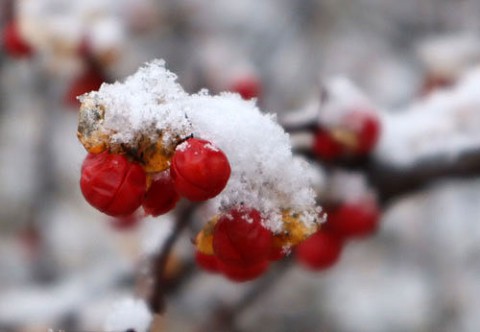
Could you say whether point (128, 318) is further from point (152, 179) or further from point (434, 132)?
point (434, 132)

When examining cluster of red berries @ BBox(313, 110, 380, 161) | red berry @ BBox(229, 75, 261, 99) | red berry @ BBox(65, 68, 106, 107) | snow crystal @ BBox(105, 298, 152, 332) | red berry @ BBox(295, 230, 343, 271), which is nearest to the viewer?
snow crystal @ BBox(105, 298, 152, 332)

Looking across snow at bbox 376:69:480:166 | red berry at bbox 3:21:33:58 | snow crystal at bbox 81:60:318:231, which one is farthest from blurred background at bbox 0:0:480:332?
snow crystal at bbox 81:60:318:231

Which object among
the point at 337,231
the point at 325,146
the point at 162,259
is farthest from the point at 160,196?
the point at 337,231

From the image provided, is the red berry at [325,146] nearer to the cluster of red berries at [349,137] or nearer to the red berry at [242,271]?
the cluster of red berries at [349,137]

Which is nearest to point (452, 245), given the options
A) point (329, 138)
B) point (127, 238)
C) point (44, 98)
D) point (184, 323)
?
point (184, 323)

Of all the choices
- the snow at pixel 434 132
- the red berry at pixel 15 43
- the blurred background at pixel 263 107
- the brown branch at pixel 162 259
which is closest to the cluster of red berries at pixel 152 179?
the brown branch at pixel 162 259

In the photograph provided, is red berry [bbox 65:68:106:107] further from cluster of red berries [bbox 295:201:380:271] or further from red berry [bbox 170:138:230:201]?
red berry [bbox 170:138:230:201]

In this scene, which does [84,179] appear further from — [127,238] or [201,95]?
[127,238]
